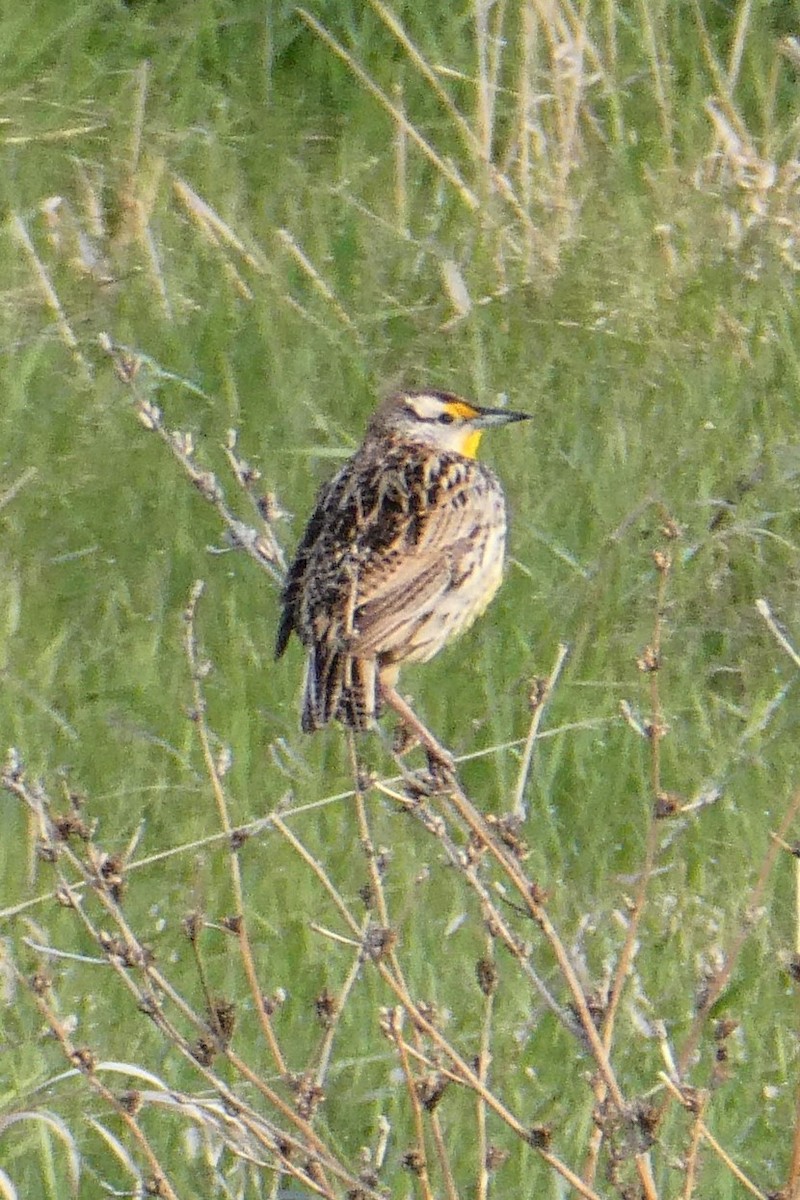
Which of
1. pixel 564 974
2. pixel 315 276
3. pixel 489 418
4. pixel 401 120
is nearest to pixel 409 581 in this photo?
pixel 489 418

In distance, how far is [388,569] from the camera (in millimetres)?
4289

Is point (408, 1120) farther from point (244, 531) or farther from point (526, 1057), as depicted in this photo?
point (244, 531)

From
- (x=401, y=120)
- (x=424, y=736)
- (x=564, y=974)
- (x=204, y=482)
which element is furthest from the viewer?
(x=401, y=120)

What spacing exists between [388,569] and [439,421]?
2.50 ft

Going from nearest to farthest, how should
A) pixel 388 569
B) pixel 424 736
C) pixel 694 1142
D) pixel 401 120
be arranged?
pixel 694 1142 → pixel 424 736 → pixel 388 569 → pixel 401 120

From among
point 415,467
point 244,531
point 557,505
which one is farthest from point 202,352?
point 244,531

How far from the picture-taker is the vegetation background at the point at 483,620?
12.1 feet

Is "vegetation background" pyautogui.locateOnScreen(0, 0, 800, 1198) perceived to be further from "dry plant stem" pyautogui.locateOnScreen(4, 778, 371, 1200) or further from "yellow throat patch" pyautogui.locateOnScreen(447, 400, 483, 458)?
"yellow throat patch" pyautogui.locateOnScreen(447, 400, 483, 458)

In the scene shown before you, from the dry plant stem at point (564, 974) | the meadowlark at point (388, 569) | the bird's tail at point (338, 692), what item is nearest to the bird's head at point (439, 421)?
the meadowlark at point (388, 569)

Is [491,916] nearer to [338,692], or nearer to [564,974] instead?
[564,974]

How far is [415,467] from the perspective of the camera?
4625 millimetres

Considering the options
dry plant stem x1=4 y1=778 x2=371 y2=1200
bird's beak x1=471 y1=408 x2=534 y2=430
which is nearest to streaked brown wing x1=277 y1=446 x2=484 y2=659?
bird's beak x1=471 y1=408 x2=534 y2=430

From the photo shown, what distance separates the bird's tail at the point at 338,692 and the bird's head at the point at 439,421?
90 cm

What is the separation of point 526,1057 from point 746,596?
1.62m
